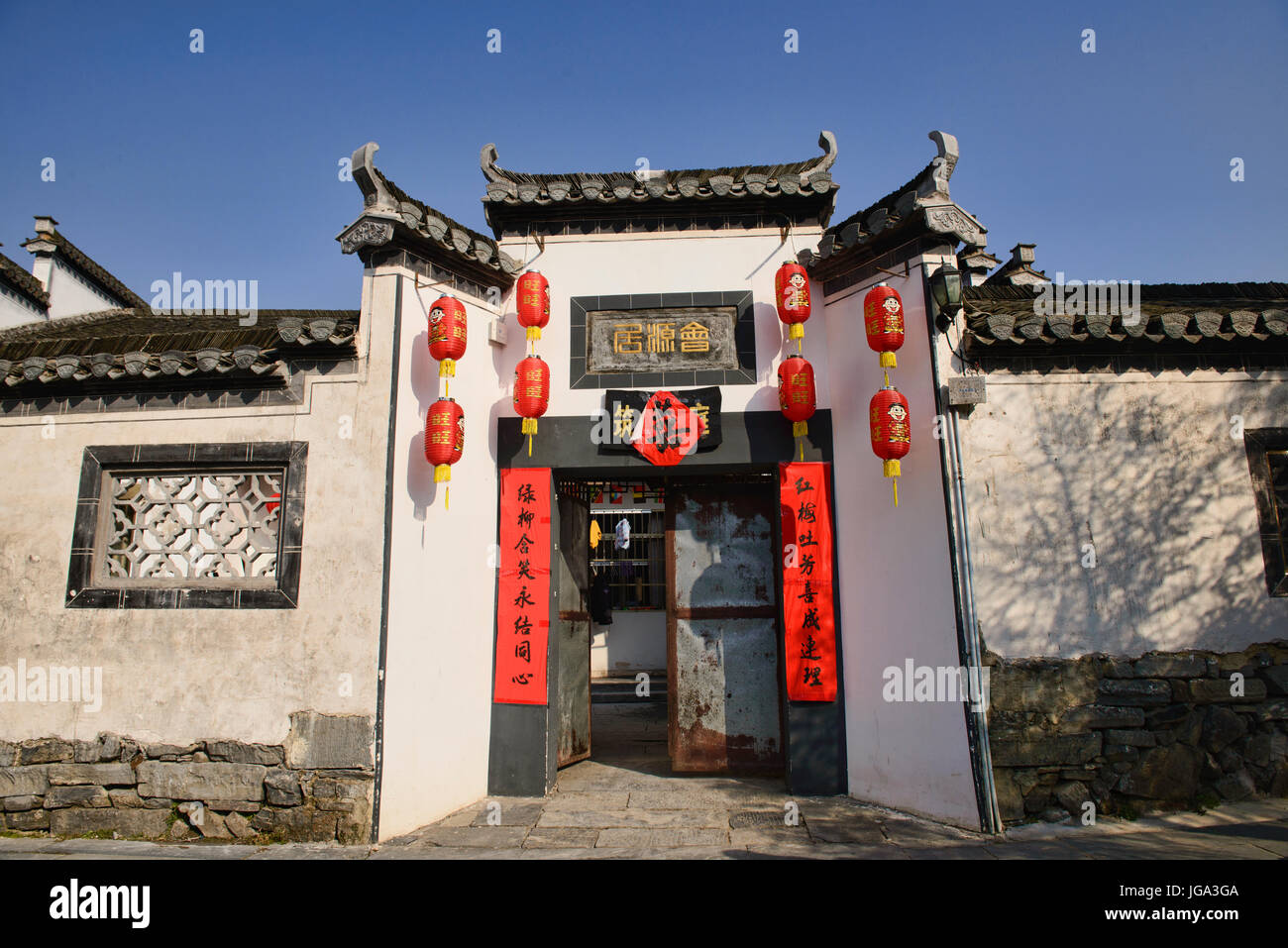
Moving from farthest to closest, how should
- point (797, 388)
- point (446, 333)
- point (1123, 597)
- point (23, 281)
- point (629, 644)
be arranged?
1. point (629, 644)
2. point (23, 281)
3. point (797, 388)
4. point (446, 333)
5. point (1123, 597)

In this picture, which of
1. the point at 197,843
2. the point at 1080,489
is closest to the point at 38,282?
the point at 197,843

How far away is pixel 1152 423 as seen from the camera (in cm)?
579

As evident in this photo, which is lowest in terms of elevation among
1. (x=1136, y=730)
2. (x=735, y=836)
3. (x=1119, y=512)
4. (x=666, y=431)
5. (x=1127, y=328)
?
(x=735, y=836)

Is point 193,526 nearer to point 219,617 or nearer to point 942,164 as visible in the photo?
point 219,617

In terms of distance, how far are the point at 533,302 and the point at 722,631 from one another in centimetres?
378

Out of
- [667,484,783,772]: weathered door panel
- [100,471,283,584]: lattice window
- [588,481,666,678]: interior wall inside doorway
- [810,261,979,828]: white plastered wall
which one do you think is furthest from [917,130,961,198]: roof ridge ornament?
[588,481,666,678]: interior wall inside doorway

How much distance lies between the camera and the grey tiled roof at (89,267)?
39.3 feet

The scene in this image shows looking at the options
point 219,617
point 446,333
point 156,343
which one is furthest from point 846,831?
point 156,343

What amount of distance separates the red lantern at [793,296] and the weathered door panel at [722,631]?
5.58 ft

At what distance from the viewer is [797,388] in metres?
6.20

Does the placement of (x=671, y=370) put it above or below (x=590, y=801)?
above

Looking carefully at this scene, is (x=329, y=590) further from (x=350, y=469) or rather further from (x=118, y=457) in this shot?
(x=118, y=457)

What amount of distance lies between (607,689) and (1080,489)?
7899mm

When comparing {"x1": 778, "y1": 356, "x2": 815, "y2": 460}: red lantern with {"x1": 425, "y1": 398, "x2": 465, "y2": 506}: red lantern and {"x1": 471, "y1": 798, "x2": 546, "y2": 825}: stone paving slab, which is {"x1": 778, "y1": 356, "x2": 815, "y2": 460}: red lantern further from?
{"x1": 471, "y1": 798, "x2": 546, "y2": 825}: stone paving slab
